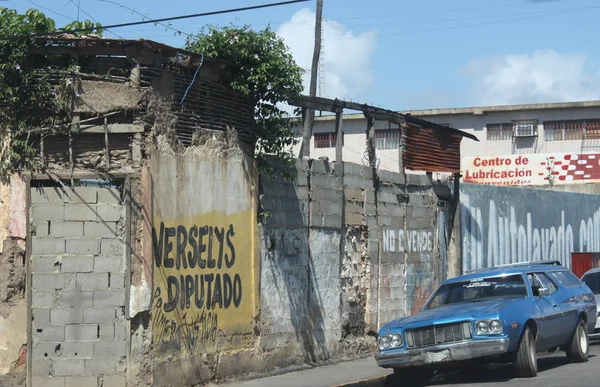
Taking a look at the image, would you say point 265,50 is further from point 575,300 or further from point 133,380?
point 575,300

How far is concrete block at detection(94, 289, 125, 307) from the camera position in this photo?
11125 millimetres

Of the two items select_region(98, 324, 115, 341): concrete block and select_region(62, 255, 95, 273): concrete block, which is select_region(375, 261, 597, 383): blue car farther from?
select_region(62, 255, 95, 273): concrete block

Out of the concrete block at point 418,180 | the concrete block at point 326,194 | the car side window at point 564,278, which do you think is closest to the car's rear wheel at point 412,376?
the car side window at point 564,278

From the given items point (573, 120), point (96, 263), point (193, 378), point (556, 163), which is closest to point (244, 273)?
point (193, 378)

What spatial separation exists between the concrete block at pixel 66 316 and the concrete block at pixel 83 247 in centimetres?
71

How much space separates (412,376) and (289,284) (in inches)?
94.9

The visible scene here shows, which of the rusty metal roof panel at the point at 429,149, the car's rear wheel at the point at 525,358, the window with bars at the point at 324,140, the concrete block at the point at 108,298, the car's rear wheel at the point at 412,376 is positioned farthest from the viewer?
the window with bars at the point at 324,140

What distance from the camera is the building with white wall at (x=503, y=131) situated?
38562mm

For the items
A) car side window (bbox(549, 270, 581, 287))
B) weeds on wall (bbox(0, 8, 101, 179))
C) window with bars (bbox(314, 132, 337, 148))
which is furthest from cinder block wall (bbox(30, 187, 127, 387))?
window with bars (bbox(314, 132, 337, 148))

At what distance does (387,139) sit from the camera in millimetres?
39000

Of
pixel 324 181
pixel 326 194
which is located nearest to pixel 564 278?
pixel 326 194

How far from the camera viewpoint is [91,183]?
37.9ft

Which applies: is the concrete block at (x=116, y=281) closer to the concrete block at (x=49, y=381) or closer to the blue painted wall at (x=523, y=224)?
the concrete block at (x=49, y=381)

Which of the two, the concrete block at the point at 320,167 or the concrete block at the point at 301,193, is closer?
the concrete block at the point at 301,193
